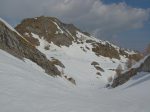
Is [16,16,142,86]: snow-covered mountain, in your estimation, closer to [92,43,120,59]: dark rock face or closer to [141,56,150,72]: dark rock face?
[92,43,120,59]: dark rock face

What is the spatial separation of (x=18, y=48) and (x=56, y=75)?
9.99 m

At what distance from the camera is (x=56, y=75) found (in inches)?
2341

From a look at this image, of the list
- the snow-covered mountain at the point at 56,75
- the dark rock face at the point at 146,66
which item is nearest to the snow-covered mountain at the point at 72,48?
the snow-covered mountain at the point at 56,75

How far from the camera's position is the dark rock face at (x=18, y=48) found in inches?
1907

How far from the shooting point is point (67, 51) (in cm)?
15488

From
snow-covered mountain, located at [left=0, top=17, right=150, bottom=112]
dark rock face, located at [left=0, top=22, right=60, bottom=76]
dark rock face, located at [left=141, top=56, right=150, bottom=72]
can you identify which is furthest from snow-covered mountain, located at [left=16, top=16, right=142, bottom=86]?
dark rock face, located at [left=141, top=56, right=150, bottom=72]

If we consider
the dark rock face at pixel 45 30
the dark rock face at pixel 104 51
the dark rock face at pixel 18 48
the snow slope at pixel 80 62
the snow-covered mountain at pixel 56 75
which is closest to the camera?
the snow-covered mountain at pixel 56 75

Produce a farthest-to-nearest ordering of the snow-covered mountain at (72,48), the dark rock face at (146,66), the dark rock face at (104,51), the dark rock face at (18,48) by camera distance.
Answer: the dark rock face at (104,51) < the snow-covered mountain at (72,48) < the dark rock face at (146,66) < the dark rock face at (18,48)

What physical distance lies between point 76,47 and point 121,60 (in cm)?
2959

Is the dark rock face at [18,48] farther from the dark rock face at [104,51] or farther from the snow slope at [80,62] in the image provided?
the dark rock face at [104,51]

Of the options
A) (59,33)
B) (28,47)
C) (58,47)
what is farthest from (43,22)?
(28,47)

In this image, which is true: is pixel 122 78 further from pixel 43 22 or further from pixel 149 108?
pixel 43 22

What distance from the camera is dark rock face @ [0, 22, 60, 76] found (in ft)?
159

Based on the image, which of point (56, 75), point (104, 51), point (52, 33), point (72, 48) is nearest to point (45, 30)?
point (52, 33)
